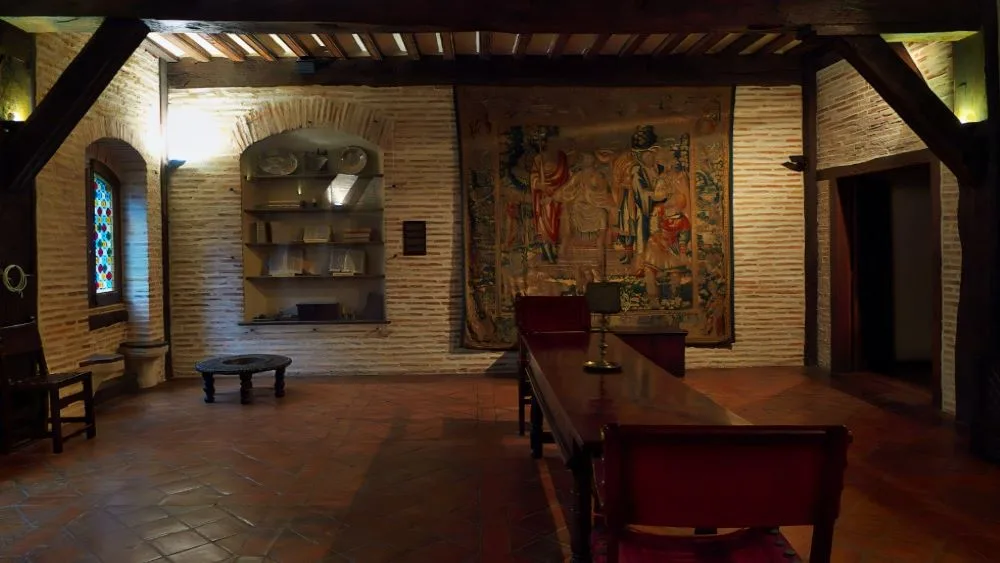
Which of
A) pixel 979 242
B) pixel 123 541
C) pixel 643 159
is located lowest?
pixel 123 541

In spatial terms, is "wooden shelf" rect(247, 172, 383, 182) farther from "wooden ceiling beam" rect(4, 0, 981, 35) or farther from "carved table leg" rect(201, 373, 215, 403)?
"wooden ceiling beam" rect(4, 0, 981, 35)

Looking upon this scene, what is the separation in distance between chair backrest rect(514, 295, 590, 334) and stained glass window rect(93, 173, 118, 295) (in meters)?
4.55

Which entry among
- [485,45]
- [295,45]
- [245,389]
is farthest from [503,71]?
[245,389]

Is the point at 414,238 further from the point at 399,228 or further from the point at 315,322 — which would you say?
the point at 315,322

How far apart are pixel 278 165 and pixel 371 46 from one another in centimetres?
195

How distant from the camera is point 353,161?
871 centimetres

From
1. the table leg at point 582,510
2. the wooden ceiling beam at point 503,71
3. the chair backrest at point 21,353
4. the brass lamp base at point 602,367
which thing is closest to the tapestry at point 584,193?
the wooden ceiling beam at point 503,71

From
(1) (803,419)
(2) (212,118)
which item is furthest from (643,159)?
(2) (212,118)

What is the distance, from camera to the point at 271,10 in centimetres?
542

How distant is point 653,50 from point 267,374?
5612 mm

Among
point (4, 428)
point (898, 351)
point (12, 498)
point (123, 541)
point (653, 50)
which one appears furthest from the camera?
point (898, 351)

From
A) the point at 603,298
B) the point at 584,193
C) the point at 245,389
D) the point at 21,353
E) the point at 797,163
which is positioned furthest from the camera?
the point at 797,163

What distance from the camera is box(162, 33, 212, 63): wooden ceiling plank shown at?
24.2 ft

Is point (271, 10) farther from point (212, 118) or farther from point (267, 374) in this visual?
point (267, 374)
